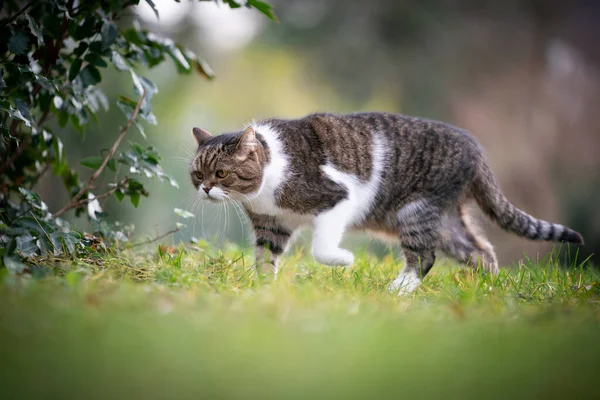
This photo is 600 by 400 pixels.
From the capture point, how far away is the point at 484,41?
9320 mm

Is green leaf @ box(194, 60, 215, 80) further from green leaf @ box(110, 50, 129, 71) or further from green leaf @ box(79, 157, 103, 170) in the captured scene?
green leaf @ box(79, 157, 103, 170)

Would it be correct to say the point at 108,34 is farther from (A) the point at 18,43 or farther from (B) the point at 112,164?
(B) the point at 112,164

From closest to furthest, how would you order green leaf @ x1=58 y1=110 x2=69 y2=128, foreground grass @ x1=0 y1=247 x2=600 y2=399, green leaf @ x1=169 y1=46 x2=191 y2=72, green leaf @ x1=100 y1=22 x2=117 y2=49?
1. foreground grass @ x1=0 y1=247 x2=600 y2=399
2. green leaf @ x1=100 y1=22 x2=117 y2=49
3. green leaf @ x1=58 y1=110 x2=69 y2=128
4. green leaf @ x1=169 y1=46 x2=191 y2=72

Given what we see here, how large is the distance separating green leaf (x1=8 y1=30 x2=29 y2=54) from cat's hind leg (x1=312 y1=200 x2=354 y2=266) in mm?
1911

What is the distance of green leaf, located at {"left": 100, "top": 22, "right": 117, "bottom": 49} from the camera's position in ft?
10.5

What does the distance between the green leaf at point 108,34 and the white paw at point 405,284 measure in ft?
7.03

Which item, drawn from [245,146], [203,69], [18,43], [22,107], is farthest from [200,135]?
[18,43]

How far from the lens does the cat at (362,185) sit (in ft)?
11.8

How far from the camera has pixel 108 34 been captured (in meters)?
3.22

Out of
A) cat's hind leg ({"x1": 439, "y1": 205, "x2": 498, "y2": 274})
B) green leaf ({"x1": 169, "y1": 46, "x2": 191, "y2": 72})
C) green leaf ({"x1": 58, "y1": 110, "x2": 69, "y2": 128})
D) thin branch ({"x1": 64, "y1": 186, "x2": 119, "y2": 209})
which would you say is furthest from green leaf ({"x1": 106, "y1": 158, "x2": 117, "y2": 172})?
cat's hind leg ({"x1": 439, "y1": 205, "x2": 498, "y2": 274})

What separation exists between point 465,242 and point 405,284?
81 centimetres

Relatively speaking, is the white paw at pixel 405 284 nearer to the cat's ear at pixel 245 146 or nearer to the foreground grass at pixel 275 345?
the foreground grass at pixel 275 345

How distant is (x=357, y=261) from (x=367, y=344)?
230 cm

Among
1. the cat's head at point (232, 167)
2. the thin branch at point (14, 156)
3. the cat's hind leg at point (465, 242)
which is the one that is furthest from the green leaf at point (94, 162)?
the cat's hind leg at point (465, 242)
